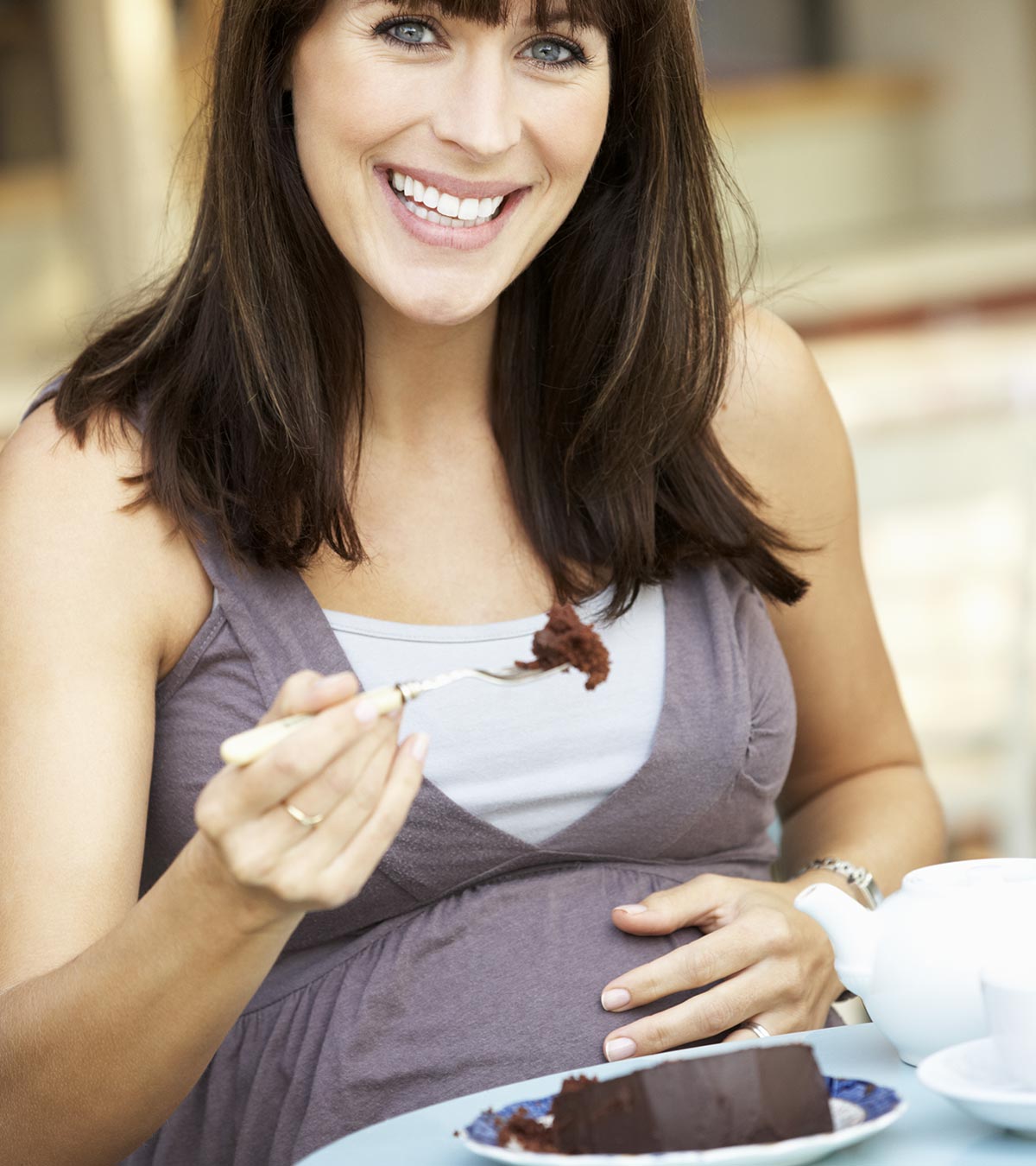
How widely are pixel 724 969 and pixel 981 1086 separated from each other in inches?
15.0

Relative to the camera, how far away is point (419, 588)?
4.11 feet

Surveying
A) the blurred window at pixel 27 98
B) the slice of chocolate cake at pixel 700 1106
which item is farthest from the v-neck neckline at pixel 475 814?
the blurred window at pixel 27 98

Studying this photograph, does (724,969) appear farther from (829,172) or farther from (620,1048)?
(829,172)

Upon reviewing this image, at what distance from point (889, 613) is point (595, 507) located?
4.47ft

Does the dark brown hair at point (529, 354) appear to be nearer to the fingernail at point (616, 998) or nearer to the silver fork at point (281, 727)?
the fingernail at point (616, 998)

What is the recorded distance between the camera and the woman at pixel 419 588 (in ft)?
3.48

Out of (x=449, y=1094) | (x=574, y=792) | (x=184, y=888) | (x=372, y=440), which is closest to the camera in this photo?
(x=184, y=888)

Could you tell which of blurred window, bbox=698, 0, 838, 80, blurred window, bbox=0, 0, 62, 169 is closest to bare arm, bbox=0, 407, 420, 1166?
blurred window, bbox=0, 0, 62, 169

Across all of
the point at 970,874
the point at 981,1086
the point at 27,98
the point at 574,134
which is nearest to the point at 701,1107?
the point at 981,1086

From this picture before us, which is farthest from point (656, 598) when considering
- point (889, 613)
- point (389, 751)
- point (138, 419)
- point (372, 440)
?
point (889, 613)

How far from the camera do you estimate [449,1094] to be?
1069mm

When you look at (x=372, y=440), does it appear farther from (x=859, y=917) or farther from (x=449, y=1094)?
(x=859, y=917)

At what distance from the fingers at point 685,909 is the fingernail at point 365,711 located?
A: 43cm

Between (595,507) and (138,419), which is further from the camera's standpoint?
(595,507)
